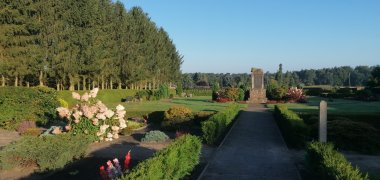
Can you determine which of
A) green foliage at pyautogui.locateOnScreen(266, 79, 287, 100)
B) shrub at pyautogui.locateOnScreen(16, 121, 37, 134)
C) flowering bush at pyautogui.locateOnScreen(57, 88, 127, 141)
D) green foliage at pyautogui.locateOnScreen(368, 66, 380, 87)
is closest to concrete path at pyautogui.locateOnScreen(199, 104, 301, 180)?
flowering bush at pyautogui.locateOnScreen(57, 88, 127, 141)

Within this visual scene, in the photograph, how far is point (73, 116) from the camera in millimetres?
16562

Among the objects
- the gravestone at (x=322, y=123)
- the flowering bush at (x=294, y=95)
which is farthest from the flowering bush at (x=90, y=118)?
the flowering bush at (x=294, y=95)

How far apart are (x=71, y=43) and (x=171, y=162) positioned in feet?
135

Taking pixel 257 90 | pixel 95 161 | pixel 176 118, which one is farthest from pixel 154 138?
pixel 257 90

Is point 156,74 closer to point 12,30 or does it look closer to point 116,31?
point 116,31

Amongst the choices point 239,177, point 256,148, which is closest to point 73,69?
point 256,148

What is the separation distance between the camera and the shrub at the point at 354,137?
16.0m

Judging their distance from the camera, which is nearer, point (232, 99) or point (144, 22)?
point (232, 99)

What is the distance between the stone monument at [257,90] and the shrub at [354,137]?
3051 cm

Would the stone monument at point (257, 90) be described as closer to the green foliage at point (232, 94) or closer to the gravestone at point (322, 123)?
the green foliage at point (232, 94)

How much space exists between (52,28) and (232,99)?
2301 cm

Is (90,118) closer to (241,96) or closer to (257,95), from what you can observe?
(241,96)

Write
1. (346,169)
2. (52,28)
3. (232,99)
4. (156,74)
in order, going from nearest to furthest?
(346,169), (52,28), (232,99), (156,74)

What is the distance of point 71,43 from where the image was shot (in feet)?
152
